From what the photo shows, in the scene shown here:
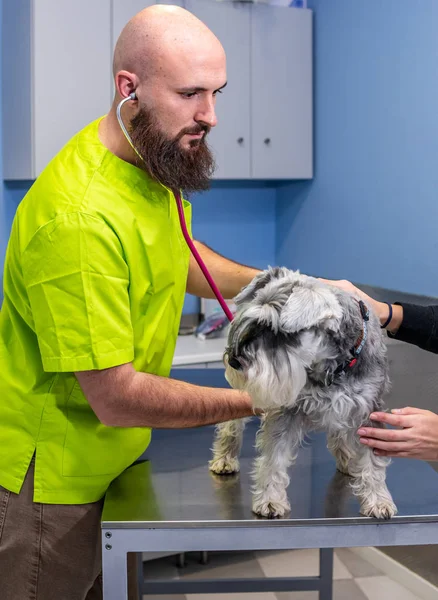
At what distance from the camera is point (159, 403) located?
1.46 metres

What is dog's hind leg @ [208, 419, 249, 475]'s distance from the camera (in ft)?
5.45

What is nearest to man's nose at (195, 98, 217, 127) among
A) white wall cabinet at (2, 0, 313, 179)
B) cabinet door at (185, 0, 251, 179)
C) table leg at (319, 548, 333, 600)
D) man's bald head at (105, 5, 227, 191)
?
man's bald head at (105, 5, 227, 191)

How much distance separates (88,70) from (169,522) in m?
2.08

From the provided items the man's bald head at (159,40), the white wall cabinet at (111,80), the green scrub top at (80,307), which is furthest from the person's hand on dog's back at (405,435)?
the white wall cabinet at (111,80)

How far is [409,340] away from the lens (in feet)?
6.21

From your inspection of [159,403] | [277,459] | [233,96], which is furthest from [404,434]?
[233,96]

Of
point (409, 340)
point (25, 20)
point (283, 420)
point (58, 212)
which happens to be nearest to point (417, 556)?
point (409, 340)

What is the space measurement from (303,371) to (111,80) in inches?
79.7

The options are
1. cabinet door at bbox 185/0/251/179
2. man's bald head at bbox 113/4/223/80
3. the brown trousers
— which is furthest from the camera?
cabinet door at bbox 185/0/251/179

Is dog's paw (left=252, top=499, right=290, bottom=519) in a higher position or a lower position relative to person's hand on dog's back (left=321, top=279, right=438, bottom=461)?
Answer: lower

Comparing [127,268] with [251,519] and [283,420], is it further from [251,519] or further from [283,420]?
[251,519]

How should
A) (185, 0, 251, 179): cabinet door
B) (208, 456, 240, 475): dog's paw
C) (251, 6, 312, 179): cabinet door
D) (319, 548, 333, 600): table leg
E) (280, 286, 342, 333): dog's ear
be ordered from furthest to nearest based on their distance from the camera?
1. (251, 6, 312, 179): cabinet door
2. (185, 0, 251, 179): cabinet door
3. (319, 548, 333, 600): table leg
4. (208, 456, 240, 475): dog's paw
5. (280, 286, 342, 333): dog's ear

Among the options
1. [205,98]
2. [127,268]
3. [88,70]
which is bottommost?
[127,268]

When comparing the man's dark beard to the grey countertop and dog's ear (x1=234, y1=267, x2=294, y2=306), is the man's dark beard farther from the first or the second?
the grey countertop
